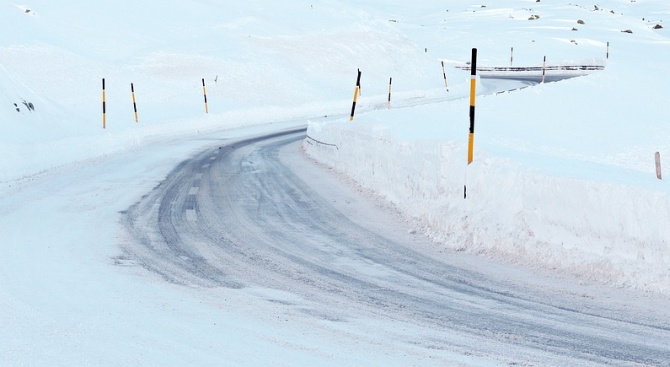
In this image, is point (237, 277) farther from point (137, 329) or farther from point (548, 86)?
point (548, 86)

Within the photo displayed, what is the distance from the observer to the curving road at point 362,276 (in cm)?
594

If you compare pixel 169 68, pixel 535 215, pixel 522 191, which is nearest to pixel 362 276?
pixel 535 215

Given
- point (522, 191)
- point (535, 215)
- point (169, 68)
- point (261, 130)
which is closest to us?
point (535, 215)

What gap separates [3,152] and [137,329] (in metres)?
11.5

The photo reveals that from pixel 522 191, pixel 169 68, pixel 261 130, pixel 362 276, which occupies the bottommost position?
pixel 261 130

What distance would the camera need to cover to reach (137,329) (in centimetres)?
613

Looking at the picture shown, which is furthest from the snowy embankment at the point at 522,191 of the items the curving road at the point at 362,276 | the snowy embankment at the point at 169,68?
the snowy embankment at the point at 169,68

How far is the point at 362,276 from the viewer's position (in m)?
7.96

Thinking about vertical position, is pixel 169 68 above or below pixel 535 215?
below

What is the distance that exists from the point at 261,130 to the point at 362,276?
796 inches

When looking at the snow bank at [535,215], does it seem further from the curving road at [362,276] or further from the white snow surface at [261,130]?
the curving road at [362,276]

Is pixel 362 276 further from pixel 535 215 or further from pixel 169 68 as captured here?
pixel 169 68

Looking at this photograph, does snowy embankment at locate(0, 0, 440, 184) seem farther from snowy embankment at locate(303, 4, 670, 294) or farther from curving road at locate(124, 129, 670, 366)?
snowy embankment at locate(303, 4, 670, 294)

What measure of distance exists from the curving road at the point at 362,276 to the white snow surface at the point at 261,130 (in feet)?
1.39
